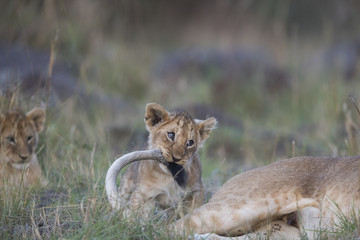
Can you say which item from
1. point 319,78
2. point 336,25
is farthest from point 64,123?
point 336,25

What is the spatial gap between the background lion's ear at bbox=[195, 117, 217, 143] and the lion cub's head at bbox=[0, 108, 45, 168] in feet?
5.47


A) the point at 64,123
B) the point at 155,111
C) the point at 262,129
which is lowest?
the point at 262,129

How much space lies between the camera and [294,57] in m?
14.3

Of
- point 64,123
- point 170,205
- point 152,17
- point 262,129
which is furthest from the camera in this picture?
point 152,17

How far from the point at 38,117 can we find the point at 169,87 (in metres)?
7.15

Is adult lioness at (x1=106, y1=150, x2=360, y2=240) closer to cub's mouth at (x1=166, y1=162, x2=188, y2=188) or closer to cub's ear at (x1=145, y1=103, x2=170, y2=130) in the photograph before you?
cub's mouth at (x1=166, y1=162, x2=188, y2=188)

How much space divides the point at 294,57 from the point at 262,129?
179 inches

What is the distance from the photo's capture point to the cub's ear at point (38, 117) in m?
5.91

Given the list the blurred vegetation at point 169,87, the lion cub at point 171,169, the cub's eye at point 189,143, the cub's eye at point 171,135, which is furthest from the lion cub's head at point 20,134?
the cub's eye at point 189,143

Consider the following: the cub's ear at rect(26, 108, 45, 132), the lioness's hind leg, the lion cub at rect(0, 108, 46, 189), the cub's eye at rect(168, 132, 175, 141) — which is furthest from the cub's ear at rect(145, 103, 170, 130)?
the cub's ear at rect(26, 108, 45, 132)

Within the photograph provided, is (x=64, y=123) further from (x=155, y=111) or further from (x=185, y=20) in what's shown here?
(x=185, y=20)

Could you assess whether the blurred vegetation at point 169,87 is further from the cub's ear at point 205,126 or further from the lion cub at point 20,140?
the cub's ear at point 205,126

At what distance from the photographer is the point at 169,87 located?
1304cm

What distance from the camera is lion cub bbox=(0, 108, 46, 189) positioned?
225 inches
